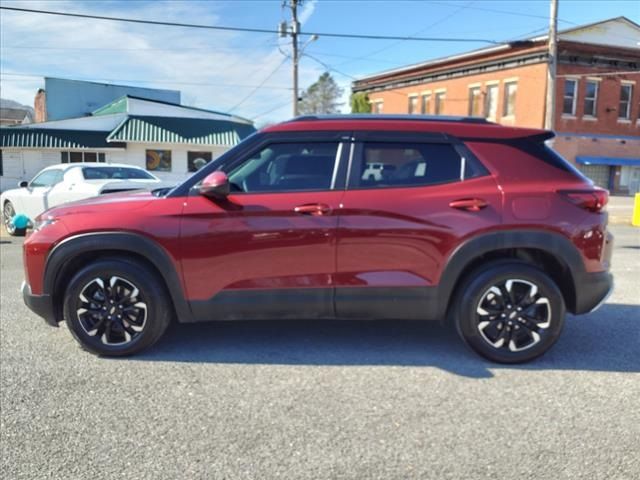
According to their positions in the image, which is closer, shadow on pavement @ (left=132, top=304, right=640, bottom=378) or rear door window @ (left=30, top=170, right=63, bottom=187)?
shadow on pavement @ (left=132, top=304, right=640, bottom=378)

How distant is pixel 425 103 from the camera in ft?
123

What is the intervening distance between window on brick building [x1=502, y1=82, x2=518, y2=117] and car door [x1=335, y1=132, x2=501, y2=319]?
1182 inches

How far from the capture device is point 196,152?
28062 millimetres

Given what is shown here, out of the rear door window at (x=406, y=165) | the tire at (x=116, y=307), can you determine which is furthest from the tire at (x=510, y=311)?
the tire at (x=116, y=307)

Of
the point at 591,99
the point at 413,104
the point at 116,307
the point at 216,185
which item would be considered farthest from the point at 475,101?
the point at 116,307

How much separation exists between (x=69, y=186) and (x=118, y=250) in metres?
7.60

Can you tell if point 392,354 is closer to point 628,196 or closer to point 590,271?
point 590,271

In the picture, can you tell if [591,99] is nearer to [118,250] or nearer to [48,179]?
[48,179]

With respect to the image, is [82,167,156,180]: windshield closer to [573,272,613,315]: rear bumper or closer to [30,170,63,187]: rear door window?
[30,170,63,187]: rear door window

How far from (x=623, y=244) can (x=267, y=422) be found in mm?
10568

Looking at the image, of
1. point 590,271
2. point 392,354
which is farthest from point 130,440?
point 590,271

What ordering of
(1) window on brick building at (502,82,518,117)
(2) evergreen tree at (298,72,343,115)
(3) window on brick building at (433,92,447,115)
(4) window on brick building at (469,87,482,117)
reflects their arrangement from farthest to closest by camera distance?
(2) evergreen tree at (298,72,343,115) < (3) window on brick building at (433,92,447,115) < (4) window on brick building at (469,87,482,117) < (1) window on brick building at (502,82,518,117)

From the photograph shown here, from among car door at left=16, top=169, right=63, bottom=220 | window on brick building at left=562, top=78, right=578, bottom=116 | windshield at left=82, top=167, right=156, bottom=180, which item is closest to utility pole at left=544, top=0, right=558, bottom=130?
windshield at left=82, top=167, right=156, bottom=180

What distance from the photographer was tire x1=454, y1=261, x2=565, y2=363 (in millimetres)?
3922
